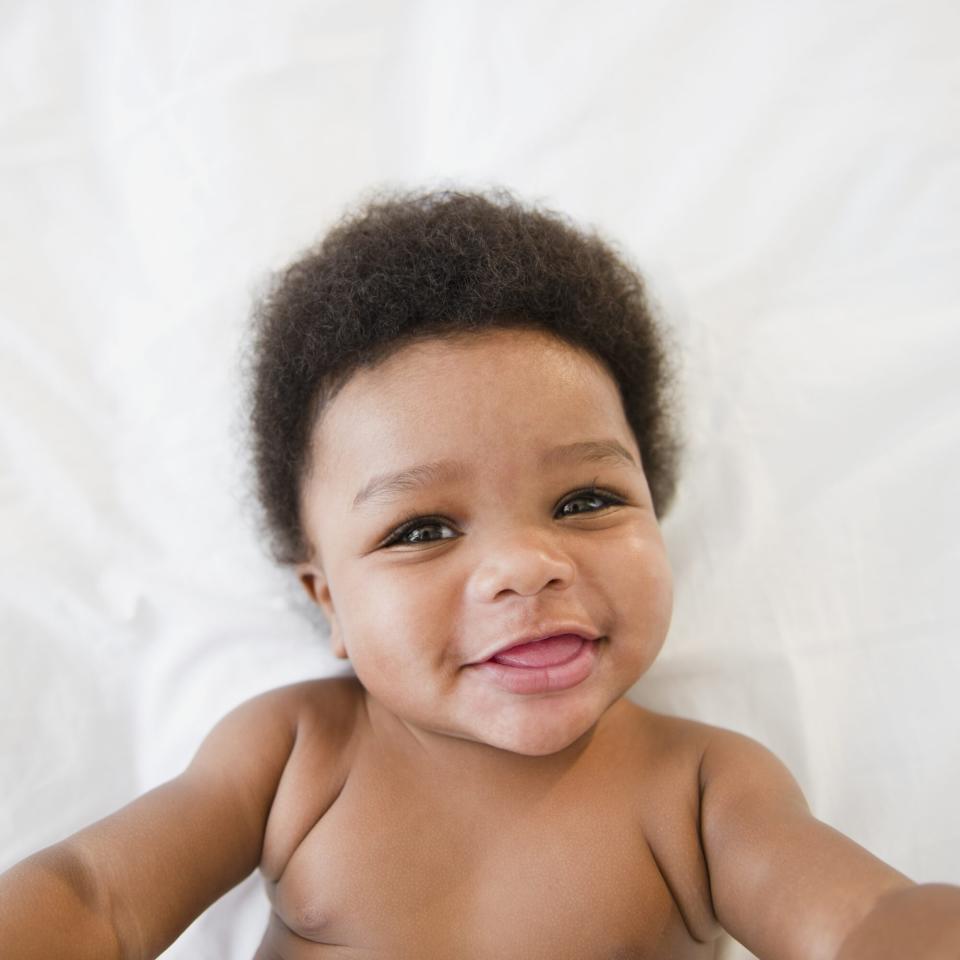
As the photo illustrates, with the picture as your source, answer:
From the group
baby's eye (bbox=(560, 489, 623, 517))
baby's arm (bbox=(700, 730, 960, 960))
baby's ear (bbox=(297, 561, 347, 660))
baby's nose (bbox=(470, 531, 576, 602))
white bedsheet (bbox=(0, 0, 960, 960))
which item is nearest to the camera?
baby's arm (bbox=(700, 730, 960, 960))

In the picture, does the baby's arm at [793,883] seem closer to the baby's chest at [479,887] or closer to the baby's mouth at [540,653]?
the baby's chest at [479,887]

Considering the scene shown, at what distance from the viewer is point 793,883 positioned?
106cm

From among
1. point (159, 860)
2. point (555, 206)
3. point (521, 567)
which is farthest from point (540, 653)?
point (555, 206)

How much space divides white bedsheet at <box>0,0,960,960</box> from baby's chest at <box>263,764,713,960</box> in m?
0.37

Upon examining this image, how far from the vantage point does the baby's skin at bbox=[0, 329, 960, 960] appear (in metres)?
1.11

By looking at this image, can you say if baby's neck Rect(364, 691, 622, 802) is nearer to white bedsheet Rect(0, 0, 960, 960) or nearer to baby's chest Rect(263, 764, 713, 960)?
baby's chest Rect(263, 764, 713, 960)

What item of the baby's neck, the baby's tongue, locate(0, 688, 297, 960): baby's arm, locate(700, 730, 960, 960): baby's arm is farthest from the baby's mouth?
locate(0, 688, 297, 960): baby's arm

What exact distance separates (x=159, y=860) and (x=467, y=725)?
394 mm

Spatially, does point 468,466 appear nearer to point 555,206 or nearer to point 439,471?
point 439,471

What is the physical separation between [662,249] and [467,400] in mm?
Result: 659

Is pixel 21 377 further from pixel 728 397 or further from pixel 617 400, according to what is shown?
pixel 728 397

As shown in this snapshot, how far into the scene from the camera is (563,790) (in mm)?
1234

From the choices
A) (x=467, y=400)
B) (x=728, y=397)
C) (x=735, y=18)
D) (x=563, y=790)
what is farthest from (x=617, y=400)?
(x=735, y=18)

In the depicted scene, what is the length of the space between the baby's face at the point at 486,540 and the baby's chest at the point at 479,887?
0.14 m
